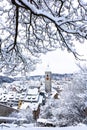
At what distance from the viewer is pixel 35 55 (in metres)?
7.89

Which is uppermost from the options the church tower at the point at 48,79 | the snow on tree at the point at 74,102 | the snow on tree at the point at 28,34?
the snow on tree at the point at 28,34

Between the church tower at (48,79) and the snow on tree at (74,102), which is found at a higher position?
the snow on tree at (74,102)

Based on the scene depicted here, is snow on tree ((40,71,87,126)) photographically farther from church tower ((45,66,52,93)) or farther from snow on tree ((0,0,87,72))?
church tower ((45,66,52,93))

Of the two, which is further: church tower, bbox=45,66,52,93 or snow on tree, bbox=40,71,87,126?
church tower, bbox=45,66,52,93

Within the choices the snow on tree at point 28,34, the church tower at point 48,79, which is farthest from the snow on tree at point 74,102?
the church tower at point 48,79

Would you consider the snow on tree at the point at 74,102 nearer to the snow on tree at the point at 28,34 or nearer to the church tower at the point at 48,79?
the snow on tree at the point at 28,34

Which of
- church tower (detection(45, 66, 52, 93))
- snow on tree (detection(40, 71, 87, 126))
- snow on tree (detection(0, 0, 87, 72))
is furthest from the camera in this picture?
church tower (detection(45, 66, 52, 93))

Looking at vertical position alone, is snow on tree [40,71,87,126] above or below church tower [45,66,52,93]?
above

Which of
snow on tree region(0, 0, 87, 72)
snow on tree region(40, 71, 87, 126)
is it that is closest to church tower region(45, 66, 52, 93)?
snow on tree region(40, 71, 87, 126)

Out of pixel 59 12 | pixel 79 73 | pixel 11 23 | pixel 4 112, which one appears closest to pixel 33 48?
pixel 11 23

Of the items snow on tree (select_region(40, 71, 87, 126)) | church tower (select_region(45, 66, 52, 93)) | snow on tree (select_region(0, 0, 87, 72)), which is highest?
snow on tree (select_region(0, 0, 87, 72))

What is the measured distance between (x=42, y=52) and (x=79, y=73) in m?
21.7

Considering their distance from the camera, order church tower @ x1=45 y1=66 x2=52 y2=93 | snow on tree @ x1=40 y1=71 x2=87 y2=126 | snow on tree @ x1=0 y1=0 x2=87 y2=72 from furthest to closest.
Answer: church tower @ x1=45 y1=66 x2=52 y2=93 → snow on tree @ x1=40 y1=71 x2=87 y2=126 → snow on tree @ x1=0 y1=0 x2=87 y2=72

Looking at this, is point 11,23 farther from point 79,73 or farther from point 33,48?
point 79,73
